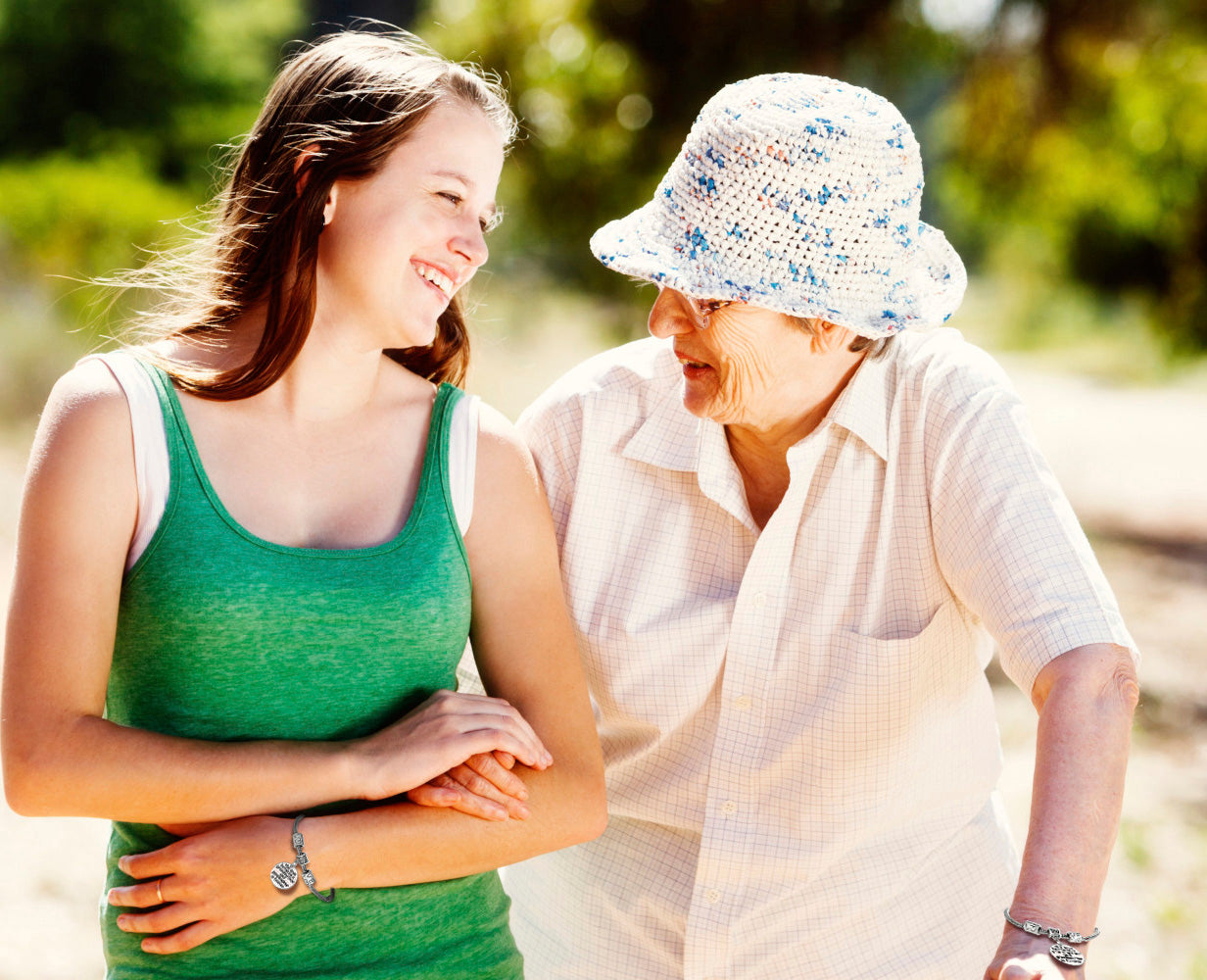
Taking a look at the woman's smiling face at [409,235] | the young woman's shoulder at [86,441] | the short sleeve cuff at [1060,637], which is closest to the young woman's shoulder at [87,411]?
the young woman's shoulder at [86,441]

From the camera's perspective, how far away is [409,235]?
179cm

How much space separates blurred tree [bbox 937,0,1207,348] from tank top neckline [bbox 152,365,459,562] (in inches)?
242

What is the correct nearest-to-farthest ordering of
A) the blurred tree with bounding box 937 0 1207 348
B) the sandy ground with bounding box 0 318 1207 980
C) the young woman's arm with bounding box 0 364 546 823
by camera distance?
1. the young woman's arm with bounding box 0 364 546 823
2. the sandy ground with bounding box 0 318 1207 980
3. the blurred tree with bounding box 937 0 1207 348

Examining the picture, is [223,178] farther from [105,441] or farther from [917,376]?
[917,376]

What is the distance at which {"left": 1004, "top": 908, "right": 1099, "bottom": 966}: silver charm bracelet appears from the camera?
57.8 inches

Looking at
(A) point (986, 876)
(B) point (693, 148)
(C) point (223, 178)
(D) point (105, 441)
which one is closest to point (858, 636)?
(A) point (986, 876)

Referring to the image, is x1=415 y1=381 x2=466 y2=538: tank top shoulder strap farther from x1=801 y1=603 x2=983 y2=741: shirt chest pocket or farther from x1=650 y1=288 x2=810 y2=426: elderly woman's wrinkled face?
x1=801 y1=603 x2=983 y2=741: shirt chest pocket

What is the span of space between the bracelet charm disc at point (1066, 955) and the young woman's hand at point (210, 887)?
918 mm

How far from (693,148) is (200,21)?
14.7 meters

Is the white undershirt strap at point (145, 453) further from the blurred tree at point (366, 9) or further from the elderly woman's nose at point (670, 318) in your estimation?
the blurred tree at point (366, 9)

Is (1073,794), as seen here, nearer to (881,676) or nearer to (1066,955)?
(1066,955)

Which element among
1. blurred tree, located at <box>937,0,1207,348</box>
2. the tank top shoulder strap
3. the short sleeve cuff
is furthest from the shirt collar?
blurred tree, located at <box>937,0,1207,348</box>

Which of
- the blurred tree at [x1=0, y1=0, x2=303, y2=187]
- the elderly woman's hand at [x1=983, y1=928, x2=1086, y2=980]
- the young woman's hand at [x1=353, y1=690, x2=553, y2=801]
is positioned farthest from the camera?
the blurred tree at [x1=0, y1=0, x2=303, y2=187]

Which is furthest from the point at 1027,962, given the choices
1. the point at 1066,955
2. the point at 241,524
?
the point at 241,524
